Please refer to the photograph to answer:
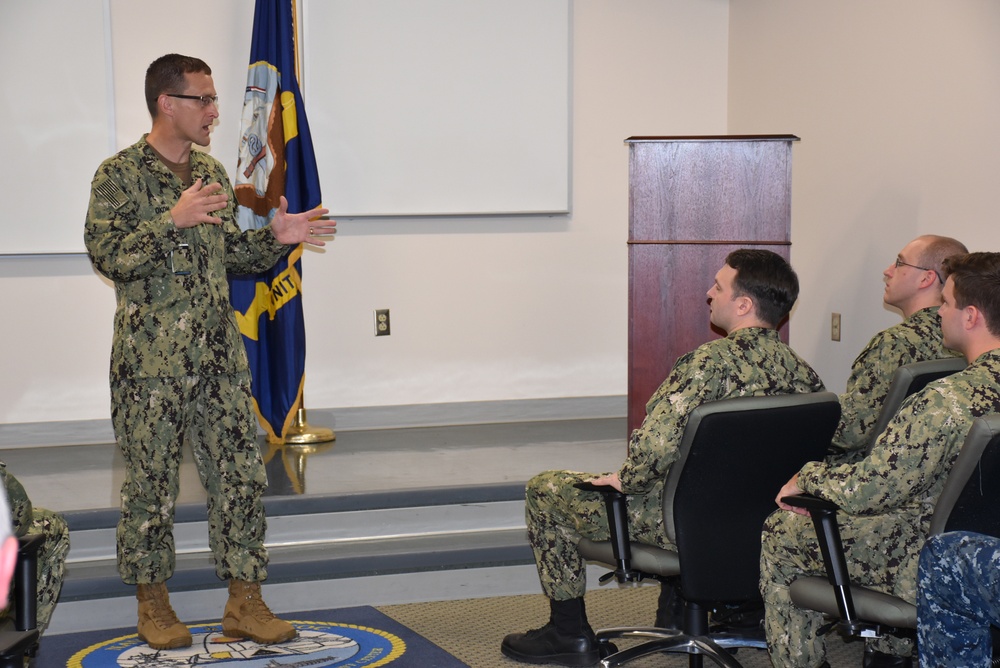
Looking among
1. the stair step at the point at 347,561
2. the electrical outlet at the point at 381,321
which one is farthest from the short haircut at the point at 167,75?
the electrical outlet at the point at 381,321

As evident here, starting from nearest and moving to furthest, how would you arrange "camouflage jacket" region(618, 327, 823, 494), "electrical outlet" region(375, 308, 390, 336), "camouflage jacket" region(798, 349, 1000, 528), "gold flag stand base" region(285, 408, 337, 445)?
1. "camouflage jacket" region(798, 349, 1000, 528)
2. "camouflage jacket" region(618, 327, 823, 494)
3. "gold flag stand base" region(285, 408, 337, 445)
4. "electrical outlet" region(375, 308, 390, 336)

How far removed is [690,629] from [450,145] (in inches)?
140

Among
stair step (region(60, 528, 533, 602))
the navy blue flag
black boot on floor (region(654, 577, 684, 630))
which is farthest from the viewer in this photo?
the navy blue flag

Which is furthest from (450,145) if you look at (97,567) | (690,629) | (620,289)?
(690,629)

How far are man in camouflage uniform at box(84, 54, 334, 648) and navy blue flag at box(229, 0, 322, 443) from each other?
1.89 m

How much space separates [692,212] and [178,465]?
2.31 metres

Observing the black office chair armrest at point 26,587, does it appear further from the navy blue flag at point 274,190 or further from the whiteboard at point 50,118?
the whiteboard at point 50,118

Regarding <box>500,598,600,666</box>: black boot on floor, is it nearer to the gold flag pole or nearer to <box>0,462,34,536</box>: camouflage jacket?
<box>0,462,34,536</box>: camouflage jacket

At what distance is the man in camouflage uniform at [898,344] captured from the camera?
10.5 feet

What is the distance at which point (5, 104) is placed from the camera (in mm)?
5324

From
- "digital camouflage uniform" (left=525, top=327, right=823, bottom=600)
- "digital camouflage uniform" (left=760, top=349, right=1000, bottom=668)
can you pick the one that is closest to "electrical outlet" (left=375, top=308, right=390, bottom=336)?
"digital camouflage uniform" (left=525, top=327, right=823, bottom=600)

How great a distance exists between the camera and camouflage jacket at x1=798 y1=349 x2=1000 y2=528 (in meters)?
2.28

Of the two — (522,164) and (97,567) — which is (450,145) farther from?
(97,567)

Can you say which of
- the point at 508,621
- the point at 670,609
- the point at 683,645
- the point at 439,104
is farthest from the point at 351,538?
the point at 439,104
